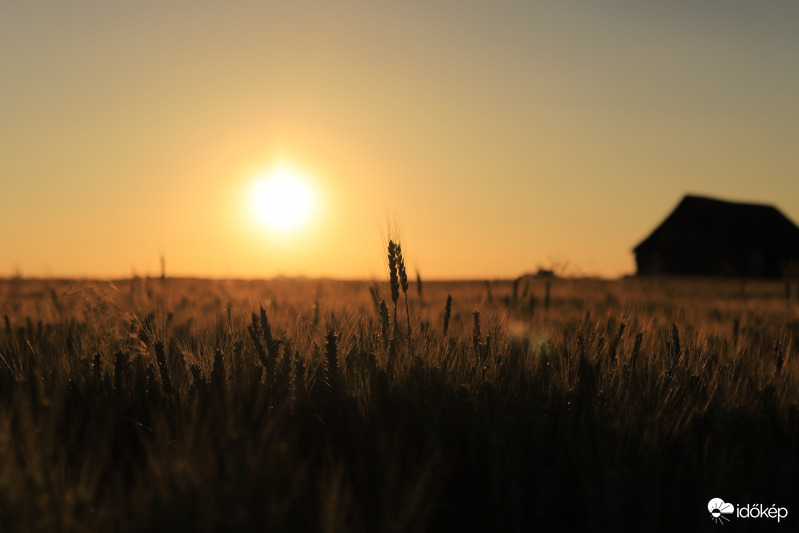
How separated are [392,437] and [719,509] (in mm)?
1088

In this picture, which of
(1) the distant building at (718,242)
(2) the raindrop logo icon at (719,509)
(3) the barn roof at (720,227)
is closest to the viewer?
(2) the raindrop logo icon at (719,509)

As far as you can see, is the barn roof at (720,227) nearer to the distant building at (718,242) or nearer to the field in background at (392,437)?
the distant building at (718,242)


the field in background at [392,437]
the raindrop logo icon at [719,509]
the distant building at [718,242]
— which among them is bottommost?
the raindrop logo icon at [719,509]

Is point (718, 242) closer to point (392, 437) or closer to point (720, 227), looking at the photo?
point (720, 227)

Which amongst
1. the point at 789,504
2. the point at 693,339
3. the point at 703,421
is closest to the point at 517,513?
the point at 789,504

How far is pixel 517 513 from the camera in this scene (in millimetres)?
1831

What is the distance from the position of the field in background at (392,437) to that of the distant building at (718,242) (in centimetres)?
3227

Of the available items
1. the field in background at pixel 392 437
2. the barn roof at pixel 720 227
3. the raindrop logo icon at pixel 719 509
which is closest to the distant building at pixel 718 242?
the barn roof at pixel 720 227

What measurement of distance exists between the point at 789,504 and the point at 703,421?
51cm

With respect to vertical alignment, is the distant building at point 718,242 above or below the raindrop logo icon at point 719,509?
above

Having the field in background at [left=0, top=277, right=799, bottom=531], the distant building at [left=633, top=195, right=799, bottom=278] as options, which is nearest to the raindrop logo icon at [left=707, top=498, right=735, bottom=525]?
the field in background at [left=0, top=277, right=799, bottom=531]

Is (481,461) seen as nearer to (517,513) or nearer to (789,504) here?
(517,513)

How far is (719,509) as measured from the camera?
190cm

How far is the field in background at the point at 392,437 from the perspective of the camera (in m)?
1.61
